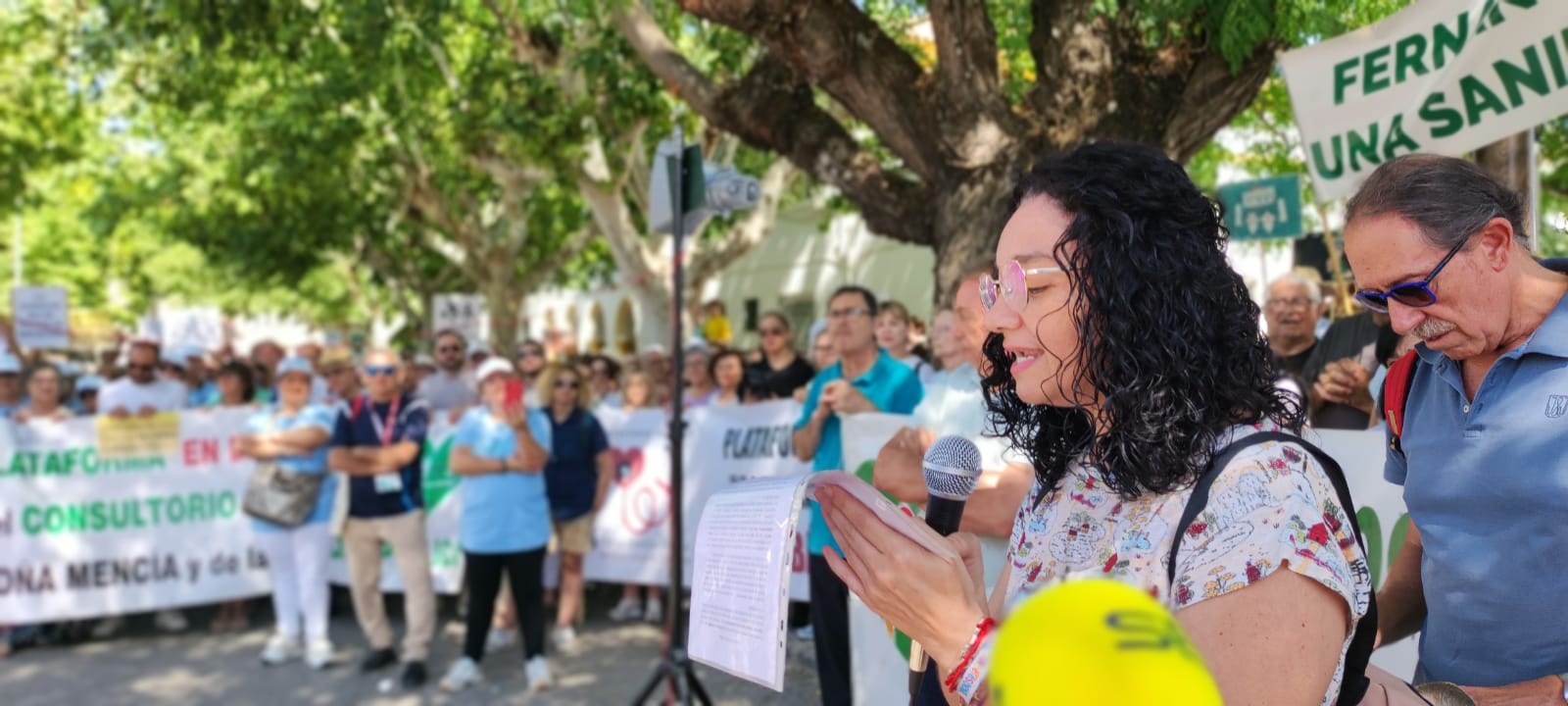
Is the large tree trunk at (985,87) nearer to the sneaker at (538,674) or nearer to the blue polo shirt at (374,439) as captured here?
the blue polo shirt at (374,439)

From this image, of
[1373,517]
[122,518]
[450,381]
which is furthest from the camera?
[450,381]

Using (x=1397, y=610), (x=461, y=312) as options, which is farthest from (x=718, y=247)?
(x=1397, y=610)

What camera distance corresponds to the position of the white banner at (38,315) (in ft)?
40.6

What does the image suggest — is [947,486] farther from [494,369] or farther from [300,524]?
[300,524]

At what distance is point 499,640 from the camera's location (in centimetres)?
744

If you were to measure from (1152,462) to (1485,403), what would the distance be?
37.2 inches

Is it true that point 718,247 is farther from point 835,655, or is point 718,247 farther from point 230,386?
point 835,655

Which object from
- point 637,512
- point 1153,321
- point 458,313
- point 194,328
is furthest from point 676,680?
point 194,328

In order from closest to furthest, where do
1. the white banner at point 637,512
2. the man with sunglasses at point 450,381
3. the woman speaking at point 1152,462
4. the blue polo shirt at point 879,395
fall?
the woman speaking at point 1152,462
the blue polo shirt at point 879,395
the white banner at point 637,512
the man with sunglasses at point 450,381

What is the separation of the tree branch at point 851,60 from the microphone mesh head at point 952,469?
4.29m

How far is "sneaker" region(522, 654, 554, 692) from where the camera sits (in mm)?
6434

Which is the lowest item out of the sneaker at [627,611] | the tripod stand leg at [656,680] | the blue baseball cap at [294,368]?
the sneaker at [627,611]

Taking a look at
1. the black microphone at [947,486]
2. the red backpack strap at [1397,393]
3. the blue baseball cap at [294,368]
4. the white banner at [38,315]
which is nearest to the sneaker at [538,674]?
the blue baseball cap at [294,368]

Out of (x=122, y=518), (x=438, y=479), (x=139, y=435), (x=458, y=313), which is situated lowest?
(x=122, y=518)
